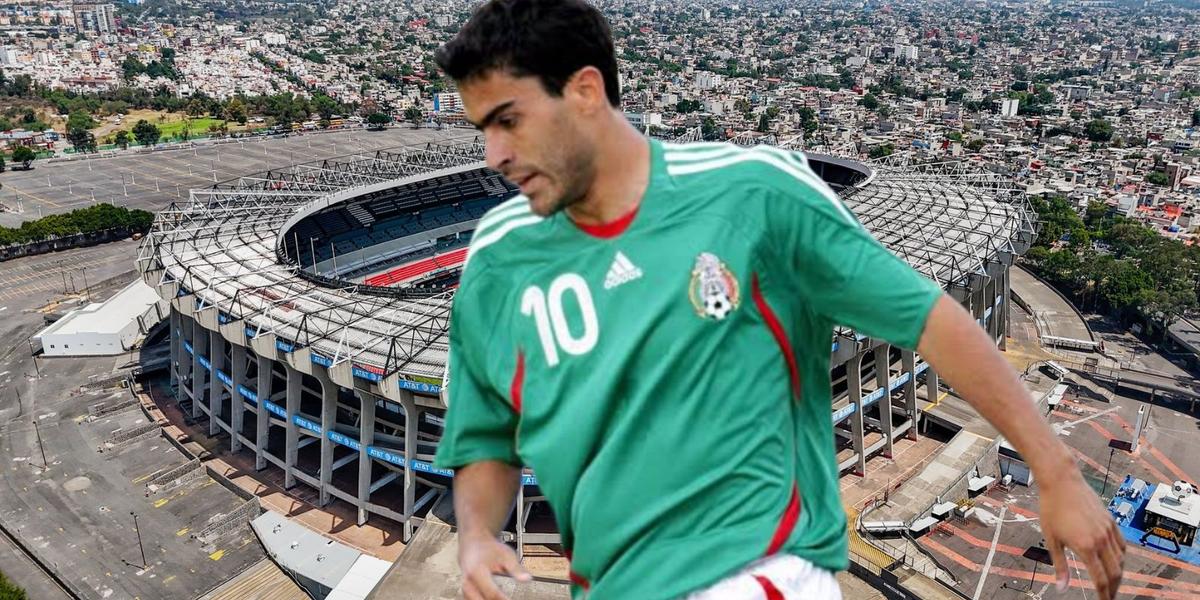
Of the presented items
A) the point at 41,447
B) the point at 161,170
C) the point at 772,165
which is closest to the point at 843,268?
the point at 772,165

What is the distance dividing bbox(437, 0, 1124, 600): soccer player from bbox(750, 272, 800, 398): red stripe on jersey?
12 mm

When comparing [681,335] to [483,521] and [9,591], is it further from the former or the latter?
[9,591]

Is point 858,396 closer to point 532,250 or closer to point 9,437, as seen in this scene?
point 532,250

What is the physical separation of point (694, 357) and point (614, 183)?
0.86 metres

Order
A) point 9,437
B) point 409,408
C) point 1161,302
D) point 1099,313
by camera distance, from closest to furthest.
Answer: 1. point 409,408
2. point 9,437
3. point 1161,302
4. point 1099,313

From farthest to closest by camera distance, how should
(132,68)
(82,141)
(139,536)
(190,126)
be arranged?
(132,68)
(190,126)
(82,141)
(139,536)

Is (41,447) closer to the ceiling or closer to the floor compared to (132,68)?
closer to the floor

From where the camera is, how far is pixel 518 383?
12.0 feet

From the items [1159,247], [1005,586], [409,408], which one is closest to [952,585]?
[1005,586]

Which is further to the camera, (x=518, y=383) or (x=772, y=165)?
(x=518, y=383)

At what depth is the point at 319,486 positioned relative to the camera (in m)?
35.2

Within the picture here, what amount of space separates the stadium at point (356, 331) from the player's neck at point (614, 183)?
25916 millimetres

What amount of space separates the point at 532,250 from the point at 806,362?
1.33 m

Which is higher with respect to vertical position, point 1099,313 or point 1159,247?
point 1159,247
